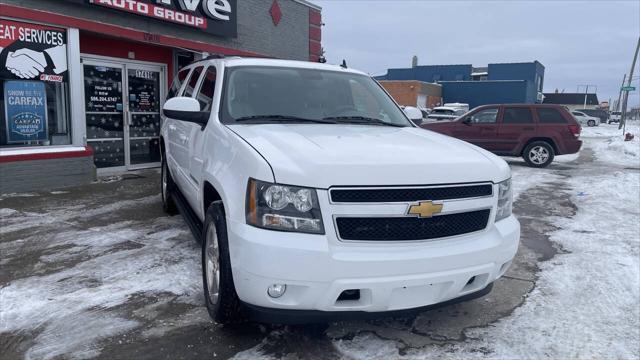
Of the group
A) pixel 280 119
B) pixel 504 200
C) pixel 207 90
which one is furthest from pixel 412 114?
pixel 207 90

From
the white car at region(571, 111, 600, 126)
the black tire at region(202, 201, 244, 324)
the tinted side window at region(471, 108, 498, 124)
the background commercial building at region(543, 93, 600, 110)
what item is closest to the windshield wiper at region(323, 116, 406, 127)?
the black tire at region(202, 201, 244, 324)

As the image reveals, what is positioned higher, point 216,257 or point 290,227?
point 290,227

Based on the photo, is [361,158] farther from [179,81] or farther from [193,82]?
[179,81]

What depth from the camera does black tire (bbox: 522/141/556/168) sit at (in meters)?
13.1

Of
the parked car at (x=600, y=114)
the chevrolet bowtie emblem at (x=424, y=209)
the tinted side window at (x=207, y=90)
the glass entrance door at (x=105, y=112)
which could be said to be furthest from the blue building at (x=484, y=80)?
the chevrolet bowtie emblem at (x=424, y=209)

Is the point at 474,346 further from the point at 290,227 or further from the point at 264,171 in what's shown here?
the point at 264,171

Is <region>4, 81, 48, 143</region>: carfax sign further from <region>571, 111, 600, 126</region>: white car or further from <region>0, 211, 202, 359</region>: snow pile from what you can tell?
<region>571, 111, 600, 126</region>: white car

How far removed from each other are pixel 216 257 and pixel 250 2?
10029 mm

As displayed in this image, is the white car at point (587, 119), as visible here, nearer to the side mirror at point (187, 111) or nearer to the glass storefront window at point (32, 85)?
the glass storefront window at point (32, 85)

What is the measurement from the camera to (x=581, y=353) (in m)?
3.09

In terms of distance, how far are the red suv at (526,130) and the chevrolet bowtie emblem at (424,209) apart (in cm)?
1089

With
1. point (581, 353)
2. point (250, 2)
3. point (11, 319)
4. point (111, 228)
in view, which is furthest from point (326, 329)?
point (250, 2)

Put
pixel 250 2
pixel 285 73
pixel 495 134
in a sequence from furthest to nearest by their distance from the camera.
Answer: pixel 495 134
pixel 250 2
pixel 285 73

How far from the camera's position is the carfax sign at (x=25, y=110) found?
7.57m
